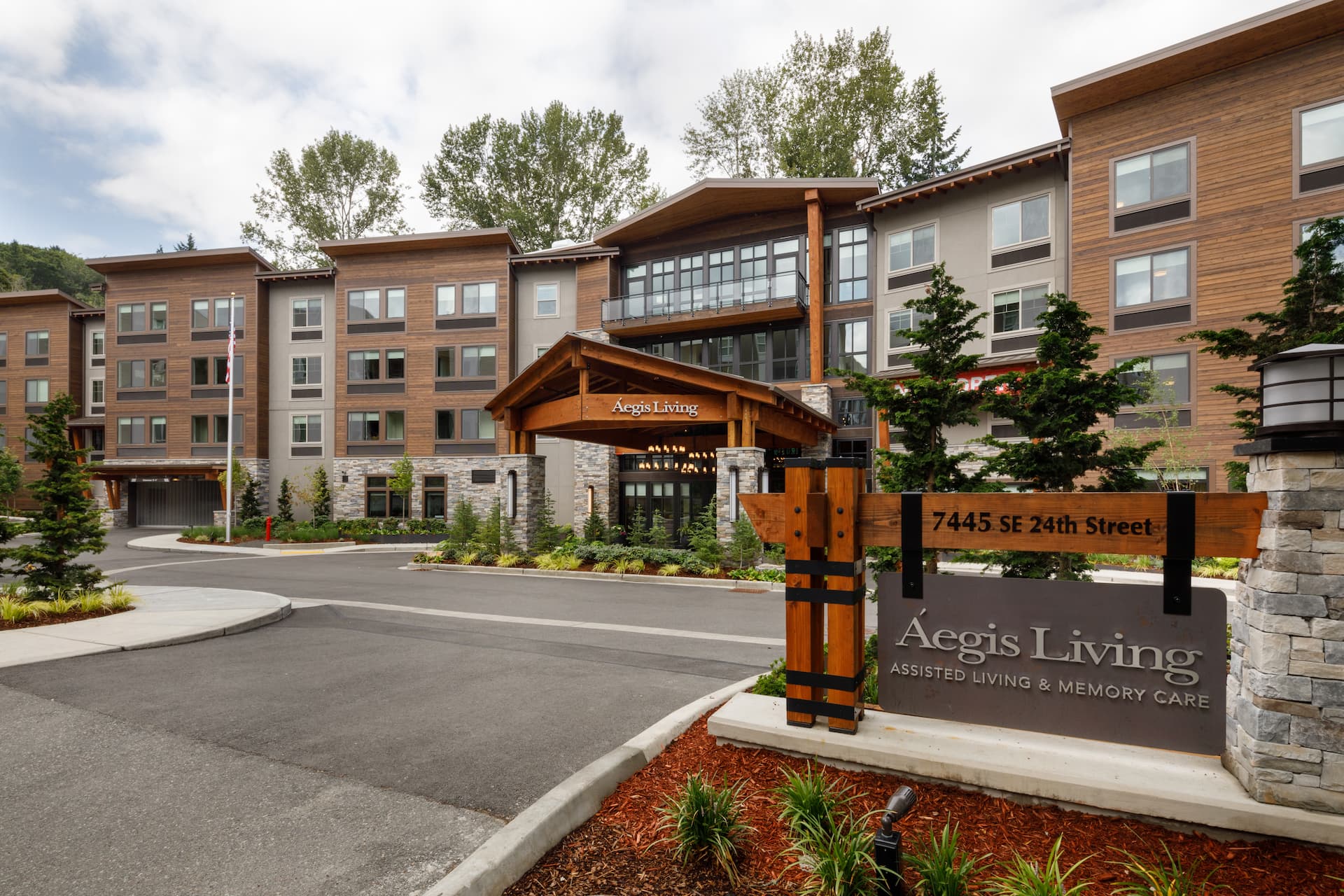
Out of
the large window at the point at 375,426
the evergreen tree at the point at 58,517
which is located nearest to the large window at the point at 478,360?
the large window at the point at 375,426

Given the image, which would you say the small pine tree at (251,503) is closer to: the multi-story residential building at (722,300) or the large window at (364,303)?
the multi-story residential building at (722,300)

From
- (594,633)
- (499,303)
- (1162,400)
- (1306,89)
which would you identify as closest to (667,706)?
(594,633)

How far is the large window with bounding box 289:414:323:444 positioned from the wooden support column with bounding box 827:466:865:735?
33.3 metres

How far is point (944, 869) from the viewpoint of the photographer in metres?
2.72

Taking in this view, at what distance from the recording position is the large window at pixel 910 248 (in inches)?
891

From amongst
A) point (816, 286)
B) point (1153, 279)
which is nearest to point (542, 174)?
point (816, 286)

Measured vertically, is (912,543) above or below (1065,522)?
below

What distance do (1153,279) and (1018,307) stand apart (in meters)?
3.72

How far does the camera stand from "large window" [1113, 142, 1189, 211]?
18.0 m

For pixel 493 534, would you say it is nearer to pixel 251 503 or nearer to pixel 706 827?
pixel 706 827

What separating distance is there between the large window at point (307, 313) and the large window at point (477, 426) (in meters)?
10.1

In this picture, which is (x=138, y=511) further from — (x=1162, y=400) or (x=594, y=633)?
(x=1162, y=400)

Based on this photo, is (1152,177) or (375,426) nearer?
A: (1152,177)

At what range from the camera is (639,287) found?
1102 inches
